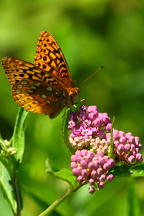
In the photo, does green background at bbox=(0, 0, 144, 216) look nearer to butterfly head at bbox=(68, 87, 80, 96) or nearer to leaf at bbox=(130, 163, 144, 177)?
butterfly head at bbox=(68, 87, 80, 96)

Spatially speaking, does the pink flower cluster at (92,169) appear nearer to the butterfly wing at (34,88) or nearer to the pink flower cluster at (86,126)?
the pink flower cluster at (86,126)

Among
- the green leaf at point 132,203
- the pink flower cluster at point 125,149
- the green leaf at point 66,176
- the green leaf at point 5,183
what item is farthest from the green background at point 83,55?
the green leaf at point 66,176

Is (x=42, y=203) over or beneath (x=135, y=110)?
beneath

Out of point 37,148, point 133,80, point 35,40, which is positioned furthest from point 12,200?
point 35,40

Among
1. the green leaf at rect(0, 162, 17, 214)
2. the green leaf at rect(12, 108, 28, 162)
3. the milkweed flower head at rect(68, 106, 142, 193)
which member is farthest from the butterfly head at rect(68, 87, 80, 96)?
the green leaf at rect(0, 162, 17, 214)

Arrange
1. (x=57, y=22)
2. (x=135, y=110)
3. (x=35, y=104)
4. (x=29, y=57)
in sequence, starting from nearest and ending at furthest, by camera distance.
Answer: (x=35, y=104), (x=135, y=110), (x=29, y=57), (x=57, y=22)

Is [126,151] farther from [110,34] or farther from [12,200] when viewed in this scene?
[110,34]
